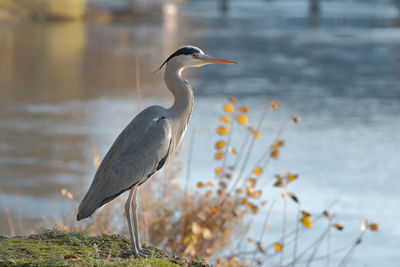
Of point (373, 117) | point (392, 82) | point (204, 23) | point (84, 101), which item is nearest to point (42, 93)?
point (84, 101)

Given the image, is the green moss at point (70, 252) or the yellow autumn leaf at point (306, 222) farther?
the yellow autumn leaf at point (306, 222)

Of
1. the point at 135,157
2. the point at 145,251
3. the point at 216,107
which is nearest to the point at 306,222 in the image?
the point at 145,251

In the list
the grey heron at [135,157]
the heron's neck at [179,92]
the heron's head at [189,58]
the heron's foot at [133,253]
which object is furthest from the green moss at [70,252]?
the heron's head at [189,58]

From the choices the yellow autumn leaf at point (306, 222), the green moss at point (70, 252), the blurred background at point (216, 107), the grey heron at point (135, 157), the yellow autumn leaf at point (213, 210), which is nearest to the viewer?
the green moss at point (70, 252)

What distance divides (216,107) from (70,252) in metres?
9.39

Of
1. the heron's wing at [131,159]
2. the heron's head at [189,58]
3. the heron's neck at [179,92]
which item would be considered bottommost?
the heron's wing at [131,159]

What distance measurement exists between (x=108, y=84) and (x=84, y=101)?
229 centimetres

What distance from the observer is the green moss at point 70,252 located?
354 centimetres

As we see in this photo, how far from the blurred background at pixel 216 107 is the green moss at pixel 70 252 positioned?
1.11 metres

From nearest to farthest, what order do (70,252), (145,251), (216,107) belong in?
(70,252) < (145,251) < (216,107)

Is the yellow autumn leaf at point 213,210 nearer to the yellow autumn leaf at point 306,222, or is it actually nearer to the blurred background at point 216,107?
the blurred background at point 216,107

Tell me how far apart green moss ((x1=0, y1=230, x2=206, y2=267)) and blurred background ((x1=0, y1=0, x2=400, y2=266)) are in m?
1.11

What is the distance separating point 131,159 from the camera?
383 centimetres

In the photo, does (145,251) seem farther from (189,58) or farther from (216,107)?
(216,107)
